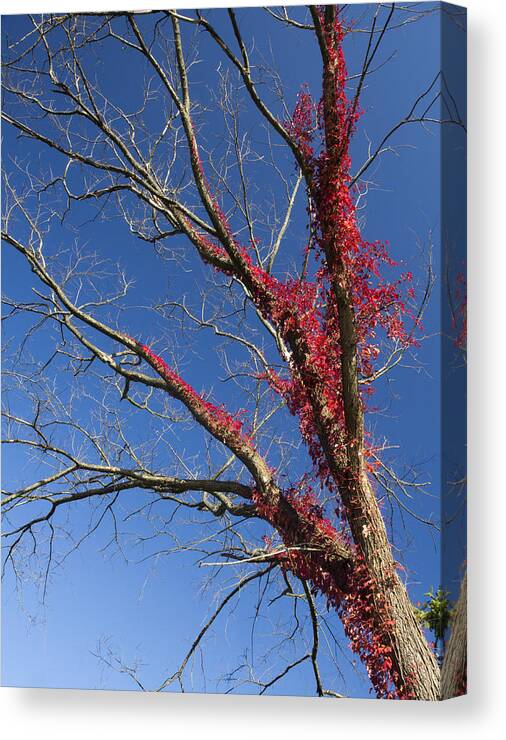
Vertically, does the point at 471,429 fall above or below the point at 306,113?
below

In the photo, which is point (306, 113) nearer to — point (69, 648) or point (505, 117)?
point (505, 117)

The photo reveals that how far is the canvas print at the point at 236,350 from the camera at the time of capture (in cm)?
480

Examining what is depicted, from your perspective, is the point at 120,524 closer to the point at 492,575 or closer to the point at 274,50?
the point at 492,575

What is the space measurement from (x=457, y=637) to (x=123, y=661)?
136cm

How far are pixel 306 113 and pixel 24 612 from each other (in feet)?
7.83

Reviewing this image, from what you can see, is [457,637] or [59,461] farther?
[59,461]

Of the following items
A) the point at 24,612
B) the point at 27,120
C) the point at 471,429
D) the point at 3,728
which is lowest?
the point at 3,728

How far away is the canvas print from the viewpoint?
4.80 m

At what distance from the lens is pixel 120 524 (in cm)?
521

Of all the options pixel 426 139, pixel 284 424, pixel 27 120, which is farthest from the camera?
pixel 27 120

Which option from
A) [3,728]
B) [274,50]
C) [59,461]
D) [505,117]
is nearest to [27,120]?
[274,50]

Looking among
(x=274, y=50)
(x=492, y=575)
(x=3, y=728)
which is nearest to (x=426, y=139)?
(x=274, y=50)

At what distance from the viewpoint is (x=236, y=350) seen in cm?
512

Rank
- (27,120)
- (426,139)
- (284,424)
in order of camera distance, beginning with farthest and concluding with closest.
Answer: (27,120)
(284,424)
(426,139)
